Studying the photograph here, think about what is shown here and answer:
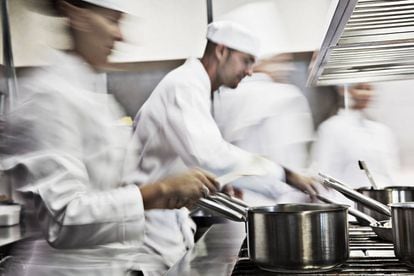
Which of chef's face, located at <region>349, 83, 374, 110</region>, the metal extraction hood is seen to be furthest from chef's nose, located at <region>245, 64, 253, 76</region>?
chef's face, located at <region>349, 83, 374, 110</region>

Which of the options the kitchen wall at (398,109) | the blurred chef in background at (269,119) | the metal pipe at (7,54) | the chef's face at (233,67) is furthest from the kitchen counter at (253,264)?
the kitchen wall at (398,109)

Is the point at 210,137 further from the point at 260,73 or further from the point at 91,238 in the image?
the point at 91,238

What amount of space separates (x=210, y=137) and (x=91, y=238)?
1.22m

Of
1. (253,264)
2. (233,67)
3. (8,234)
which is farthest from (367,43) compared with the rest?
(8,234)

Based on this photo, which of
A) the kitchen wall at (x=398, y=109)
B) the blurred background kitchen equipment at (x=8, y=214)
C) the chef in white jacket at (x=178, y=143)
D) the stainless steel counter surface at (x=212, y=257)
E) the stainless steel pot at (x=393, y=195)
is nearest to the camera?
the stainless steel counter surface at (x=212, y=257)

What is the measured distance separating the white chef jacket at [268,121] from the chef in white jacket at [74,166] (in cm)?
172

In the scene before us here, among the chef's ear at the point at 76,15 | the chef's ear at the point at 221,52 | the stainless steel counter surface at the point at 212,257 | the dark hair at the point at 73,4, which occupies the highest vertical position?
the chef's ear at the point at 221,52

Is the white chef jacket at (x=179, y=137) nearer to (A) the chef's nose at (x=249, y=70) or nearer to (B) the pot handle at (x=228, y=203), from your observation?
(B) the pot handle at (x=228, y=203)

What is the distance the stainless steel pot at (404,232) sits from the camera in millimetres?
967

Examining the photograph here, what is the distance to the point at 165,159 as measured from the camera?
2320 millimetres

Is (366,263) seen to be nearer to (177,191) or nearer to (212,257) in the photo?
(212,257)

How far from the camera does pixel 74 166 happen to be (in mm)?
1232

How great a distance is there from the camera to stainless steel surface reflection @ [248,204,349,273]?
0.97m

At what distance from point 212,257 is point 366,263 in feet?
1.45
